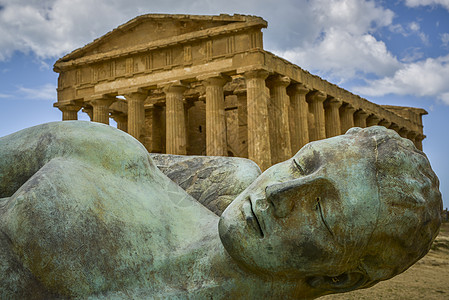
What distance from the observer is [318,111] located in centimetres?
1934

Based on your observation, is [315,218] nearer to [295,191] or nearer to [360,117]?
[295,191]

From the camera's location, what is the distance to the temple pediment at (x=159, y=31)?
1658 cm

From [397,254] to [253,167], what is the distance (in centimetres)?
108

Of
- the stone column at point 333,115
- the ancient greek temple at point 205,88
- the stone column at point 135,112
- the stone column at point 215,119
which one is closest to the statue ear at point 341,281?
the ancient greek temple at point 205,88

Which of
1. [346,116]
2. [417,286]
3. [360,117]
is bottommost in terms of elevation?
[417,286]

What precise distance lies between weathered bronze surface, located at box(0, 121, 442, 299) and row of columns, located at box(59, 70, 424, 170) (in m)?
13.5

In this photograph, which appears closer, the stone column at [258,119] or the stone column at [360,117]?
the stone column at [258,119]

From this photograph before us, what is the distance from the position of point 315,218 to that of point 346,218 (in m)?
0.10

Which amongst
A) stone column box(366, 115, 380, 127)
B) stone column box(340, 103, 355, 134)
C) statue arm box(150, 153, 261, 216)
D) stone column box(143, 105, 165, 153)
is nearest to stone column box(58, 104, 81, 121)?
stone column box(143, 105, 165, 153)

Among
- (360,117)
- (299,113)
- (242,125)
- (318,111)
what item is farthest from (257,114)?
(360,117)

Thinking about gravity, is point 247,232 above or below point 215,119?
below

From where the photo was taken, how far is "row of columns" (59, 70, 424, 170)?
16.0 meters

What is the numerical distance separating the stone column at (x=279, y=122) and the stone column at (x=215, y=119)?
74.2 inches

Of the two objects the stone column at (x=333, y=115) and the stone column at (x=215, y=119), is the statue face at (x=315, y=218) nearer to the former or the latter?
the stone column at (x=215, y=119)
